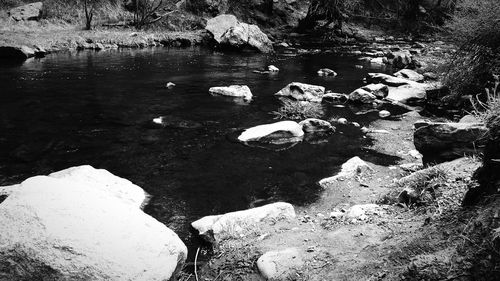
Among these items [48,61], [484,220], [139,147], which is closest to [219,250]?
[484,220]

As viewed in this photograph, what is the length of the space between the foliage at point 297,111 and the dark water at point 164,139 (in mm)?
341

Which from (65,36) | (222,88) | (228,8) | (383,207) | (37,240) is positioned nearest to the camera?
(37,240)

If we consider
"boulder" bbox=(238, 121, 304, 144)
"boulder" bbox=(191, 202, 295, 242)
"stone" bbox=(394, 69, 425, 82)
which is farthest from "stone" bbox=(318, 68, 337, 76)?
"boulder" bbox=(191, 202, 295, 242)

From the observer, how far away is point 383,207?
5398mm

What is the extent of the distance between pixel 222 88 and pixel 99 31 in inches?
588

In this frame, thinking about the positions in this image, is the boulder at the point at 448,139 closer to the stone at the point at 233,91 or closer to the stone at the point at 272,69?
the stone at the point at 233,91

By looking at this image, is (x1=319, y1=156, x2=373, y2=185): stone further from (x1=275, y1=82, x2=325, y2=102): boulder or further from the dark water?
(x1=275, y1=82, x2=325, y2=102): boulder

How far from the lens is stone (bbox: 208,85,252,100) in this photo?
1358 cm

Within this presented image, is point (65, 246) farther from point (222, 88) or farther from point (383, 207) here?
point (222, 88)

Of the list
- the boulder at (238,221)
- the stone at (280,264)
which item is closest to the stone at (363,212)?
the boulder at (238,221)

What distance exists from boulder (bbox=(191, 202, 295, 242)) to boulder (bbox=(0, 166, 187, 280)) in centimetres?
90

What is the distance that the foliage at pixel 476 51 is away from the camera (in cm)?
1064

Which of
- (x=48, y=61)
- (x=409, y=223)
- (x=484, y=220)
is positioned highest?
(x=484, y=220)

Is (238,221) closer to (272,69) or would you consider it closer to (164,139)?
(164,139)
